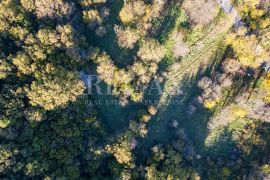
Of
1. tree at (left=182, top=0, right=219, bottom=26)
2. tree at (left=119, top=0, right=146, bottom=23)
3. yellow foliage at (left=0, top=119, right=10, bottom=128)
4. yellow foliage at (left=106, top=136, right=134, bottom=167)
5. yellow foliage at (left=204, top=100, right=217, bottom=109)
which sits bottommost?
yellow foliage at (left=106, top=136, right=134, bottom=167)

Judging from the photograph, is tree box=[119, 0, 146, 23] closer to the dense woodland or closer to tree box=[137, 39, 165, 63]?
the dense woodland

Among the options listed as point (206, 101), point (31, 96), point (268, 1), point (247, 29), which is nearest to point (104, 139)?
point (31, 96)

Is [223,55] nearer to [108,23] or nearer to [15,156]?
[108,23]

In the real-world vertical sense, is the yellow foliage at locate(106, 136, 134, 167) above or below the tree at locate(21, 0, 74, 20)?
below

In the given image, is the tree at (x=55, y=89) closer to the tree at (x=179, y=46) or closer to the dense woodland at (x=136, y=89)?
the dense woodland at (x=136, y=89)

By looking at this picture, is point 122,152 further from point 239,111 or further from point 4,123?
point 239,111

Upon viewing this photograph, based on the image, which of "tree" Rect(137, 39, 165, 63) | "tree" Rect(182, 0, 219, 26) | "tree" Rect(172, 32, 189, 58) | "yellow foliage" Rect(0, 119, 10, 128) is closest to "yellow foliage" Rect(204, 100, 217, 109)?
"tree" Rect(172, 32, 189, 58)
